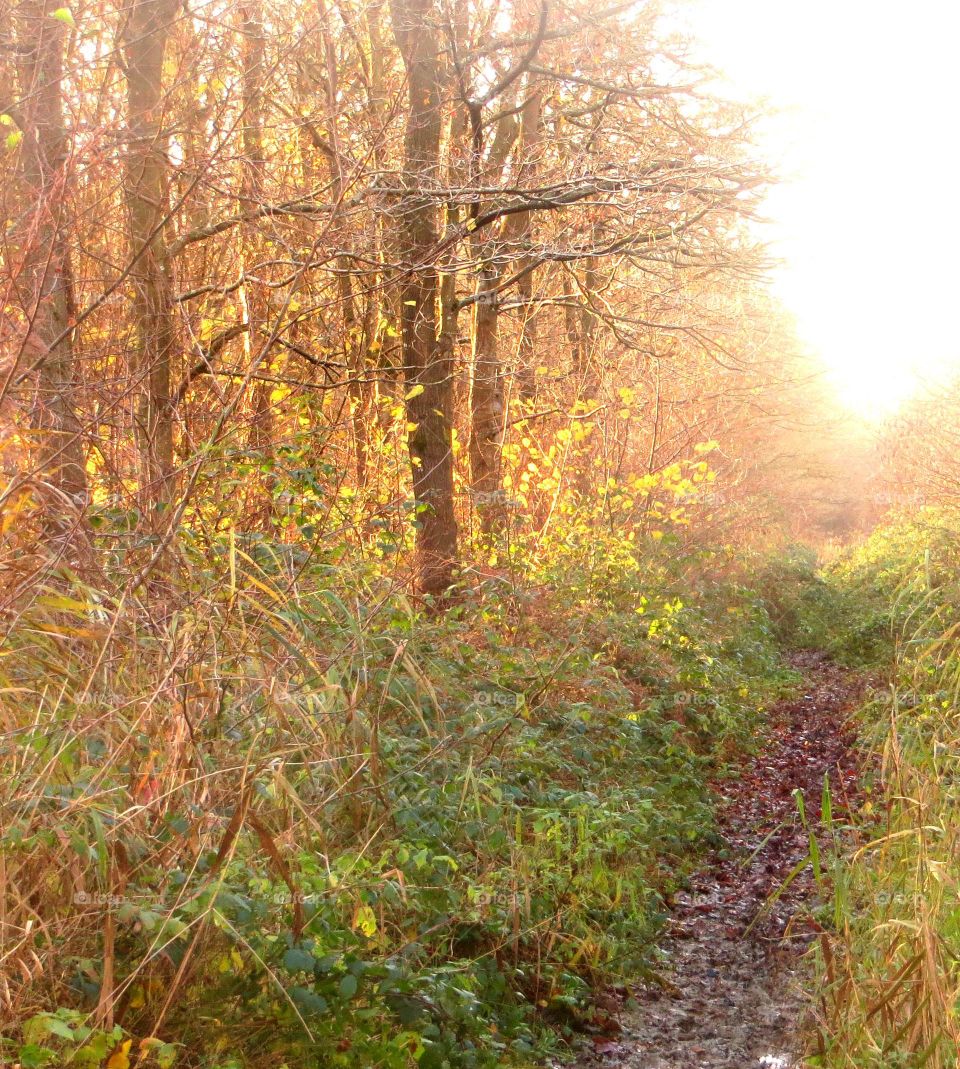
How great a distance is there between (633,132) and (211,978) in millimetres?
9125

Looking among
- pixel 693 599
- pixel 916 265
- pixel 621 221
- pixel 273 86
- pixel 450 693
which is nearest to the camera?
pixel 450 693

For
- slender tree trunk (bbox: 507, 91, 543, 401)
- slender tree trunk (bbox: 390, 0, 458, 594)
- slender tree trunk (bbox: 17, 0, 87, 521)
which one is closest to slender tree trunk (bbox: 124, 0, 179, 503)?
slender tree trunk (bbox: 17, 0, 87, 521)

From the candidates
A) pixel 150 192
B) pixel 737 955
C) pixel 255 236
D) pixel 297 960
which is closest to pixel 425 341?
pixel 255 236

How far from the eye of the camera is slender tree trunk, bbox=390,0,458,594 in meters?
9.32

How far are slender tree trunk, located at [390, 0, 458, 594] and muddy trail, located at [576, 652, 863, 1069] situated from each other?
3191 mm

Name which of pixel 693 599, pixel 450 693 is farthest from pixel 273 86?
pixel 693 599

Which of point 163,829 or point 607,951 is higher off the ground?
point 163,829

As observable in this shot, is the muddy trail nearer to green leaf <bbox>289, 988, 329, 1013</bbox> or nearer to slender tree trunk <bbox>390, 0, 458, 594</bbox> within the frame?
green leaf <bbox>289, 988, 329, 1013</bbox>

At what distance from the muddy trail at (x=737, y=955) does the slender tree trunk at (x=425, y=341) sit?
3.19 metres

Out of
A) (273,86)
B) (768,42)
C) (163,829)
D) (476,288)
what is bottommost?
(163,829)

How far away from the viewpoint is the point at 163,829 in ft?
11.4

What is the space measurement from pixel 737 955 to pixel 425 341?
6.15 m

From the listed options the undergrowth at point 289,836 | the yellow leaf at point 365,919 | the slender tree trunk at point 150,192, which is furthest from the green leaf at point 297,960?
the slender tree trunk at point 150,192

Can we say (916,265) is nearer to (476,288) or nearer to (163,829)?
(476,288)
